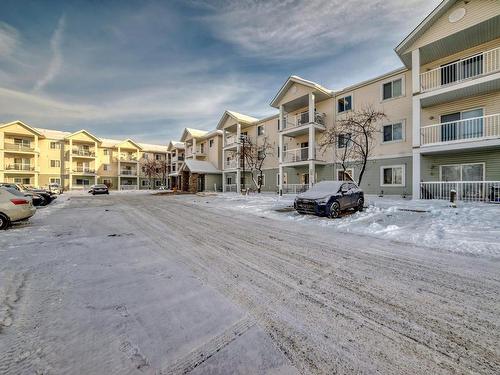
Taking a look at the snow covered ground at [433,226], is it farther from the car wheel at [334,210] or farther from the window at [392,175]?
the window at [392,175]

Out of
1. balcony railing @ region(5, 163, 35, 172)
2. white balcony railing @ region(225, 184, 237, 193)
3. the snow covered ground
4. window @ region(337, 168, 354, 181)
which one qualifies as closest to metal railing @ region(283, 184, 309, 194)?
window @ region(337, 168, 354, 181)

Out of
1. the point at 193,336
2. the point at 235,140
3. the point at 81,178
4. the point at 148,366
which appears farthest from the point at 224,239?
the point at 81,178

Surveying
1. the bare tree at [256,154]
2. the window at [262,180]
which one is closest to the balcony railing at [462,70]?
the bare tree at [256,154]

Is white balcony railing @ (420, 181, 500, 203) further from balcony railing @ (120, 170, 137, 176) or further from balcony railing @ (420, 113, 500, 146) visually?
balcony railing @ (120, 170, 137, 176)

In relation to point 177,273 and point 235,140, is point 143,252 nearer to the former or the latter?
point 177,273

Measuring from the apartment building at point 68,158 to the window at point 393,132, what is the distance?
2010 inches

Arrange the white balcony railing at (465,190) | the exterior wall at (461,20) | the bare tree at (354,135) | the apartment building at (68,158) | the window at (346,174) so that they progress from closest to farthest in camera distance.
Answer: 1. the exterior wall at (461,20)
2. the white balcony railing at (465,190)
3. the bare tree at (354,135)
4. the window at (346,174)
5. the apartment building at (68,158)

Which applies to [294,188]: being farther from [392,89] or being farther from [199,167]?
[199,167]

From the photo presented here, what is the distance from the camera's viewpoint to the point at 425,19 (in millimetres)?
13852

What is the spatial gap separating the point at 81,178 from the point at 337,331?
55.9m

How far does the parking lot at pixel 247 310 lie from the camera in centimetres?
205

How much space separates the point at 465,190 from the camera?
45.3 ft

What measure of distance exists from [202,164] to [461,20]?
30204 millimetres

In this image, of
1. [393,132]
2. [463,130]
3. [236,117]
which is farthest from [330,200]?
[236,117]
